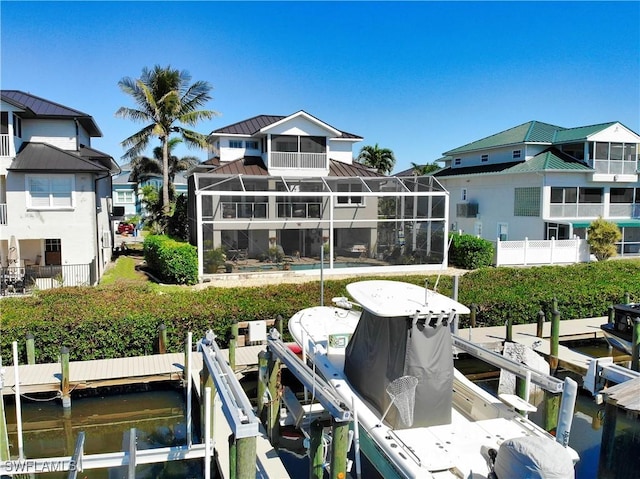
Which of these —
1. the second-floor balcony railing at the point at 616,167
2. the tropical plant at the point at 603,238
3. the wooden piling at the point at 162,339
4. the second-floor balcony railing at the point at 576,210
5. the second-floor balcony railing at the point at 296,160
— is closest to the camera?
the wooden piling at the point at 162,339

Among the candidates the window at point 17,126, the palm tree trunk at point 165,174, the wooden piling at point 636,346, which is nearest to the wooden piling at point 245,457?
the wooden piling at point 636,346

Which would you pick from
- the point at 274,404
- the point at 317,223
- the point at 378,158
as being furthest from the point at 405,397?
the point at 378,158

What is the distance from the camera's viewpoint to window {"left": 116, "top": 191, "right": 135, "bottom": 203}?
62.5m

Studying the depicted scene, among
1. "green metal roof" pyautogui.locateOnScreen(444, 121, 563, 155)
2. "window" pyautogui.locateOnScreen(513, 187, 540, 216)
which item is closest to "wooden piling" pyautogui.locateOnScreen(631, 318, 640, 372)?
"window" pyautogui.locateOnScreen(513, 187, 540, 216)

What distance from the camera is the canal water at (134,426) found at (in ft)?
33.0

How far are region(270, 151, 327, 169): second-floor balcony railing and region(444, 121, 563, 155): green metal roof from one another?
43.8 feet

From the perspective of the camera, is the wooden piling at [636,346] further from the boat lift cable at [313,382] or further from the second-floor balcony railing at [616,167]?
the second-floor balcony railing at [616,167]

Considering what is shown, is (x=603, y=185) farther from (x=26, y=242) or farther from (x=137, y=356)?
(x=26, y=242)

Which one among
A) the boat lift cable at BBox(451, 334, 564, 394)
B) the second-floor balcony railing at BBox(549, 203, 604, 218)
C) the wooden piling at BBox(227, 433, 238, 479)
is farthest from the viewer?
the second-floor balcony railing at BBox(549, 203, 604, 218)

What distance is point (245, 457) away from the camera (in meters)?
6.86

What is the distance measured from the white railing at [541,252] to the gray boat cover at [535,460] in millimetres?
21868

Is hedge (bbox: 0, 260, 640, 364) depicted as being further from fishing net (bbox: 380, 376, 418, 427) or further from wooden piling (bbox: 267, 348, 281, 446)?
fishing net (bbox: 380, 376, 418, 427)

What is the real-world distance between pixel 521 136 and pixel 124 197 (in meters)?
46.6

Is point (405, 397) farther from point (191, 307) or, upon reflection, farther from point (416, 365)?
point (191, 307)
